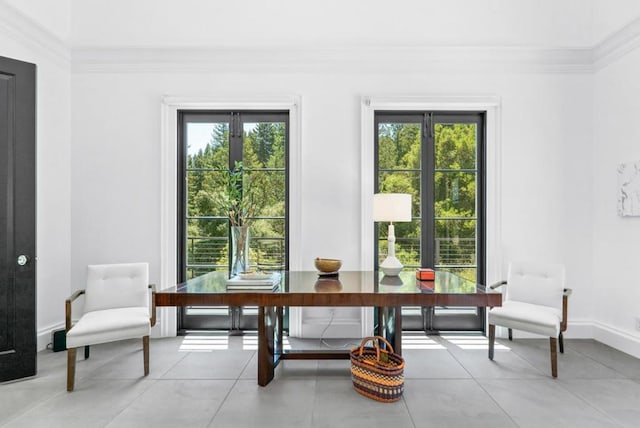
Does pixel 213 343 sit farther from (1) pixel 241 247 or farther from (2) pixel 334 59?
(2) pixel 334 59

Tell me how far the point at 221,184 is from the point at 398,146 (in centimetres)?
195

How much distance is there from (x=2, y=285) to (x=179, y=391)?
1.61m

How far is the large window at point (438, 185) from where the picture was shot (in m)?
4.01

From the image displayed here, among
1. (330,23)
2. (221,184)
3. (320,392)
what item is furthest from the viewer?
(221,184)

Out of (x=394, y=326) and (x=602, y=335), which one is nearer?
(x=394, y=326)

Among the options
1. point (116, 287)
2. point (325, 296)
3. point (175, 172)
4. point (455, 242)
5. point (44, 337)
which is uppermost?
point (175, 172)

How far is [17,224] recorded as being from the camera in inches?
116

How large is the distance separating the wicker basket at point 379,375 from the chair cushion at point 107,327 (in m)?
1.68

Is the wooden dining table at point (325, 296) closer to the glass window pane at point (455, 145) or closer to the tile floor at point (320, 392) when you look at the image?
the tile floor at point (320, 392)

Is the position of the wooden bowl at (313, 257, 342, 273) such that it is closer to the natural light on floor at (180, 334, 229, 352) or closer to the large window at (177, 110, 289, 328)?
the large window at (177, 110, 289, 328)

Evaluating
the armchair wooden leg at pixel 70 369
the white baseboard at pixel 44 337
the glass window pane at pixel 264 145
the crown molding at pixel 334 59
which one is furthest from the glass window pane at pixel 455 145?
the white baseboard at pixel 44 337

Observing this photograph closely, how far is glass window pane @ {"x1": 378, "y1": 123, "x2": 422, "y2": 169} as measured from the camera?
402 cm

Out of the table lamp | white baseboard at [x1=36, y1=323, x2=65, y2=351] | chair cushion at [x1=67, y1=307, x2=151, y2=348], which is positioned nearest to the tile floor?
white baseboard at [x1=36, y1=323, x2=65, y2=351]

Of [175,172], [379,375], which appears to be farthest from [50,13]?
[379,375]
